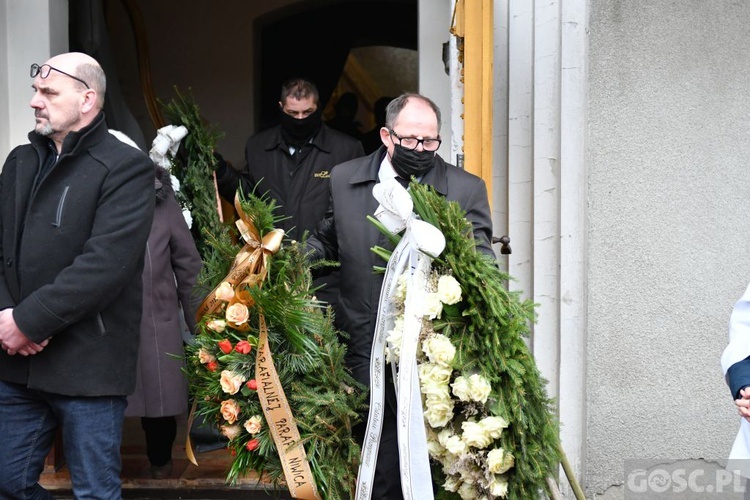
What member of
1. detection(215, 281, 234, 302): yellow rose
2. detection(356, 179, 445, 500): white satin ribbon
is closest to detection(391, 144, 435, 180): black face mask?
detection(356, 179, 445, 500): white satin ribbon

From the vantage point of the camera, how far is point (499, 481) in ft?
10.4

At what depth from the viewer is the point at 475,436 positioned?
3.15m

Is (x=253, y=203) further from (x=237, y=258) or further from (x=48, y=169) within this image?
(x=48, y=169)

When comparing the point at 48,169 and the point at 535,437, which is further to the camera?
the point at 48,169

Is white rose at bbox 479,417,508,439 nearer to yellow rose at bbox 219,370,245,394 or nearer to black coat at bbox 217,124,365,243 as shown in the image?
yellow rose at bbox 219,370,245,394

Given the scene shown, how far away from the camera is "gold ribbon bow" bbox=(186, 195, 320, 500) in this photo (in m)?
3.48

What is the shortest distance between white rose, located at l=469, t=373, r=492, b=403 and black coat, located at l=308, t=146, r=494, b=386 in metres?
0.62

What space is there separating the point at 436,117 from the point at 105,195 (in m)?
1.20

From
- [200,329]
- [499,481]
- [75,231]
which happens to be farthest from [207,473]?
[499,481]

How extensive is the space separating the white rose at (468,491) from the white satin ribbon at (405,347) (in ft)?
0.32

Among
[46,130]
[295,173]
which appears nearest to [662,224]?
[295,173]

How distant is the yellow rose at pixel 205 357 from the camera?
365cm

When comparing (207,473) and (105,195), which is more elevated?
(105,195)

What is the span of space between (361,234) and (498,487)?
110cm
